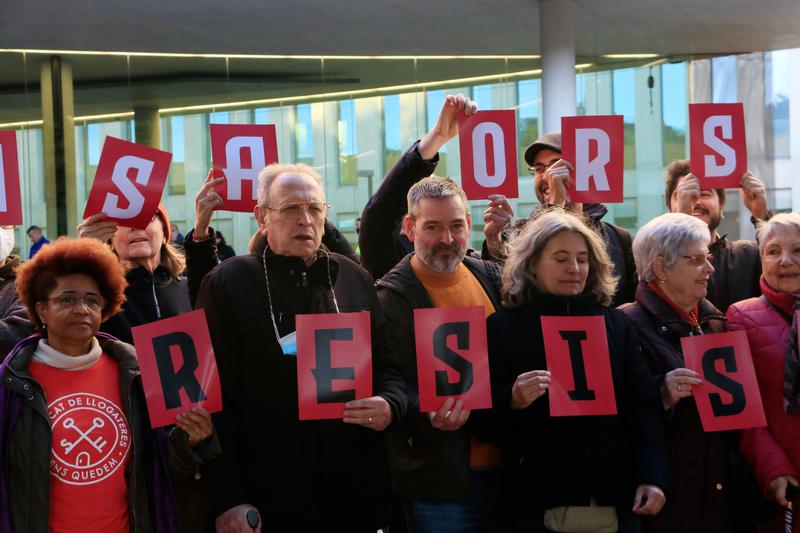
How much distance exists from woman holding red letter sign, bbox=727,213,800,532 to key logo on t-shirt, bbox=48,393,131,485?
7.37ft

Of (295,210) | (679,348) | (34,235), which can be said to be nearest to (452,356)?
(295,210)

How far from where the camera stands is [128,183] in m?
3.85

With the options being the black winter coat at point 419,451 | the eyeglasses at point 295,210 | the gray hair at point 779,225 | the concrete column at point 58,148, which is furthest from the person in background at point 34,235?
the gray hair at point 779,225

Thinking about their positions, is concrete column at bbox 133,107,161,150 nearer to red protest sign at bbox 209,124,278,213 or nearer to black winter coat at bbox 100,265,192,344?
red protest sign at bbox 209,124,278,213

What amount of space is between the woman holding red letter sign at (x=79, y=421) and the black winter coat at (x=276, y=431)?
16 cm

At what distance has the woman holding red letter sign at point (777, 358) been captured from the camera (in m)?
3.41

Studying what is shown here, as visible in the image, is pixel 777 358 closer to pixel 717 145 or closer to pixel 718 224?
pixel 718 224

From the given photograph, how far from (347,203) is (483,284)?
1046cm

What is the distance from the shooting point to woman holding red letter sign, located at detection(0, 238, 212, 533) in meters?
2.86

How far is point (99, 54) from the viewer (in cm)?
1316

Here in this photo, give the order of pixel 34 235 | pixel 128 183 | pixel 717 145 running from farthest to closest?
1. pixel 34 235
2. pixel 717 145
3. pixel 128 183

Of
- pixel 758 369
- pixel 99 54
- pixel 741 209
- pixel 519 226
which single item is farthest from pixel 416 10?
pixel 758 369

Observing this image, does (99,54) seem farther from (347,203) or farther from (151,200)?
(151,200)

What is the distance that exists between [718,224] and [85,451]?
2932 millimetres
